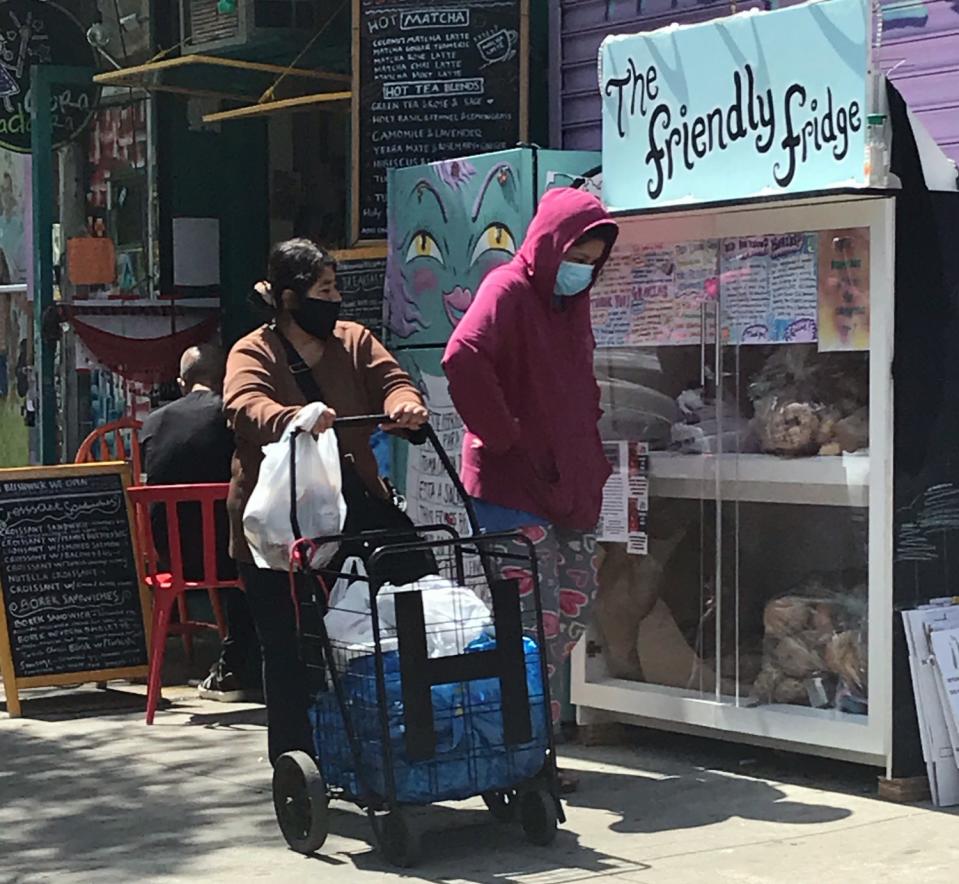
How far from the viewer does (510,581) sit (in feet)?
18.2

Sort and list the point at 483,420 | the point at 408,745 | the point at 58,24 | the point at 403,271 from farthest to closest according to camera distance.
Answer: the point at 58,24
the point at 403,271
the point at 483,420
the point at 408,745

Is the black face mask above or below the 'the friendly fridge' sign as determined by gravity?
below

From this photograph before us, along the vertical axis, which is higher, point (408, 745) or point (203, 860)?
point (408, 745)

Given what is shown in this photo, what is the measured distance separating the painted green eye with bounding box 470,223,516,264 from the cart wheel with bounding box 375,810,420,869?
249cm

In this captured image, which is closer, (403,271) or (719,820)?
(719,820)

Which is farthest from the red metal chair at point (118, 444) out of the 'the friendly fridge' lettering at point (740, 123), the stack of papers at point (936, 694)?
the stack of papers at point (936, 694)

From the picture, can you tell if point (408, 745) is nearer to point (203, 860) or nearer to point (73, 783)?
point (203, 860)

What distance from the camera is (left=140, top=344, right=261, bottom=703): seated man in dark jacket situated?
837 centimetres

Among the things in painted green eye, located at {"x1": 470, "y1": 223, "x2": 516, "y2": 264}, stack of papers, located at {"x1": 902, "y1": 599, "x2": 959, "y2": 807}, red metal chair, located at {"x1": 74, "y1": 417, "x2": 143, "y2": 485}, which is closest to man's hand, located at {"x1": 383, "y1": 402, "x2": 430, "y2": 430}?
painted green eye, located at {"x1": 470, "y1": 223, "x2": 516, "y2": 264}

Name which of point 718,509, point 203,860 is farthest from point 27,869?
point 718,509

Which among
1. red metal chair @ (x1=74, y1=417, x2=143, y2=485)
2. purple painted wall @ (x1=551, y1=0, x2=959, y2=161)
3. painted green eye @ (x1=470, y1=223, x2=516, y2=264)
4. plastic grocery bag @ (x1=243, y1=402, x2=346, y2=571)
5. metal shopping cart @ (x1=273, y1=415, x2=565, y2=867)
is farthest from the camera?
red metal chair @ (x1=74, y1=417, x2=143, y2=485)

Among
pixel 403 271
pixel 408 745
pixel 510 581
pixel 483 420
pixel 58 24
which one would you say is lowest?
pixel 408 745

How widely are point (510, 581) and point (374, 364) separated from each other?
38.3 inches

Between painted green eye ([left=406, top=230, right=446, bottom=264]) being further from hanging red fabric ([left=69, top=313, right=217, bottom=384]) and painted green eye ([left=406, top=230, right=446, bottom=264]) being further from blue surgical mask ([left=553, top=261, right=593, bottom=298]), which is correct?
hanging red fabric ([left=69, top=313, right=217, bottom=384])
